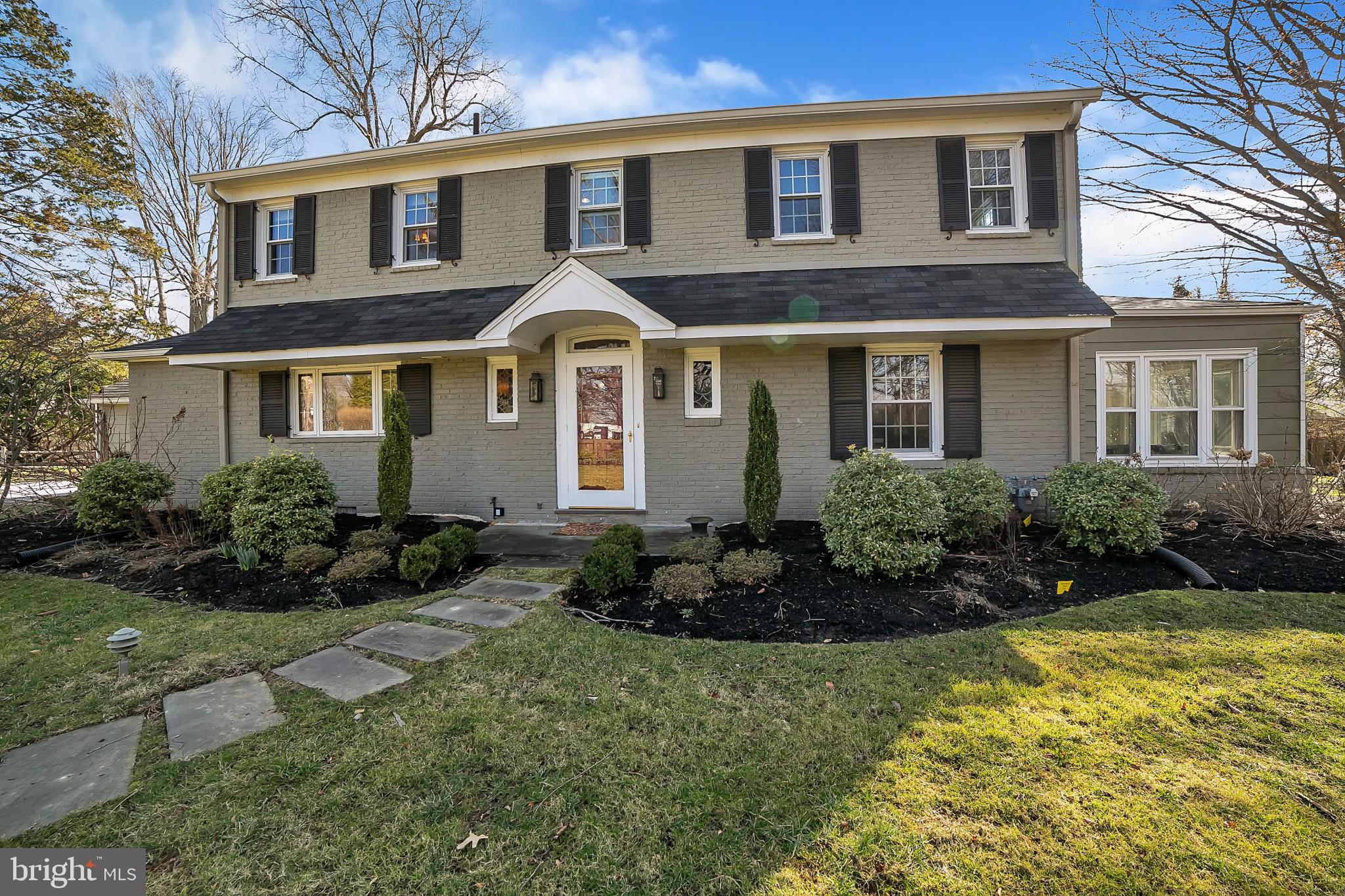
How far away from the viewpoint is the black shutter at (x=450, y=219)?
334 inches

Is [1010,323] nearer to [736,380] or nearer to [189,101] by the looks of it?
[736,380]

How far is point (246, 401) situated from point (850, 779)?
1089 centimetres

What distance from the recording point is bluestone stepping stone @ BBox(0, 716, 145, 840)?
213 cm

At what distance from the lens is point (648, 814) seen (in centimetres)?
209

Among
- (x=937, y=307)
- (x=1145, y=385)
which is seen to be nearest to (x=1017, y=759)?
(x=937, y=307)

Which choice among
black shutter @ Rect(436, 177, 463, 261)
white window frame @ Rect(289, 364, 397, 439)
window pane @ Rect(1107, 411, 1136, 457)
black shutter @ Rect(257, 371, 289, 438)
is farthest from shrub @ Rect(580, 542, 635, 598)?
window pane @ Rect(1107, 411, 1136, 457)

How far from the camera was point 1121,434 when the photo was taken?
25.1 feet

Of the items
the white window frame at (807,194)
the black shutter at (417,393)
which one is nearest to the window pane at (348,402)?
the black shutter at (417,393)

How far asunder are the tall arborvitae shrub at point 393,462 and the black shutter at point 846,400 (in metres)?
5.93

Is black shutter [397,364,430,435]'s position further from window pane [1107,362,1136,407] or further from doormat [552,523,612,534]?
window pane [1107,362,1136,407]

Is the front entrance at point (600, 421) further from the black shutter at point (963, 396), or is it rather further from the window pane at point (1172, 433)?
the window pane at point (1172, 433)

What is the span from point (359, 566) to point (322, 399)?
5054 mm

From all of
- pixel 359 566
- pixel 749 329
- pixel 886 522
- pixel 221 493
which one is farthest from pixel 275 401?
pixel 886 522

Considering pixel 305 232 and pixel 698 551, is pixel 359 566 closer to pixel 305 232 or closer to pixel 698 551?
pixel 698 551
